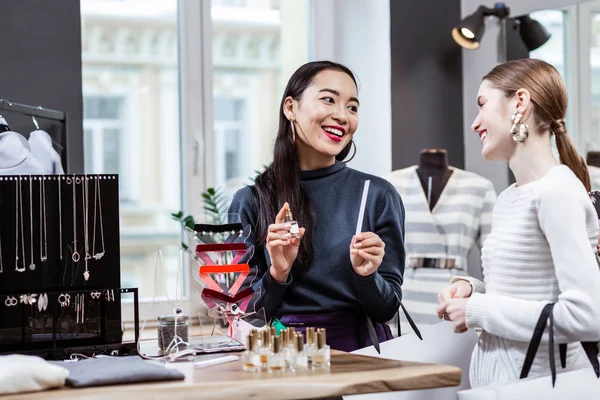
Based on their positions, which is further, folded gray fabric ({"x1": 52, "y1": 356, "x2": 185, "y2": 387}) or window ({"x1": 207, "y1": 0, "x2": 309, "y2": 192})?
window ({"x1": 207, "y1": 0, "x2": 309, "y2": 192})

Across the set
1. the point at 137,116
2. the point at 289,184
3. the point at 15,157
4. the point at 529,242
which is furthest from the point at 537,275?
the point at 137,116

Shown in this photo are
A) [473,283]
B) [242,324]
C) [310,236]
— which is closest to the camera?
[242,324]

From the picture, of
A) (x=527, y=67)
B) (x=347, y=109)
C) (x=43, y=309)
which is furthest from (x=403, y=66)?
(x=43, y=309)

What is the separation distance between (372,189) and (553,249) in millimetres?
579

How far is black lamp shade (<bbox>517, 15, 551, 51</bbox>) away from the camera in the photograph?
3887 millimetres

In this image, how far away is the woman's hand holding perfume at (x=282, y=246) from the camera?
5.55 feet

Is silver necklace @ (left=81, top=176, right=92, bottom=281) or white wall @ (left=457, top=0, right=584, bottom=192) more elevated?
white wall @ (left=457, top=0, right=584, bottom=192)

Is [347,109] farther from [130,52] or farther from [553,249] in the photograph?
[130,52]

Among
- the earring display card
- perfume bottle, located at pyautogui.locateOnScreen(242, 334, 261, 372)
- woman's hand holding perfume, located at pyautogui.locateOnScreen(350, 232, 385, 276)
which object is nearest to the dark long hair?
woman's hand holding perfume, located at pyautogui.locateOnScreen(350, 232, 385, 276)

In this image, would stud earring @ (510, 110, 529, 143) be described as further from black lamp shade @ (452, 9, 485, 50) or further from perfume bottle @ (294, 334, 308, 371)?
black lamp shade @ (452, 9, 485, 50)

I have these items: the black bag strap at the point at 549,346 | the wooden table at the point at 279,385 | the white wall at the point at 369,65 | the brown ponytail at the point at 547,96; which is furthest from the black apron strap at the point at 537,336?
the white wall at the point at 369,65

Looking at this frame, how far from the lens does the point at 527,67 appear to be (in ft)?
5.45

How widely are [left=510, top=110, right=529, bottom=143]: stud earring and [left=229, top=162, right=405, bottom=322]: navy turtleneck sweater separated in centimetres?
41

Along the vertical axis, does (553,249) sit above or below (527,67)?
below
